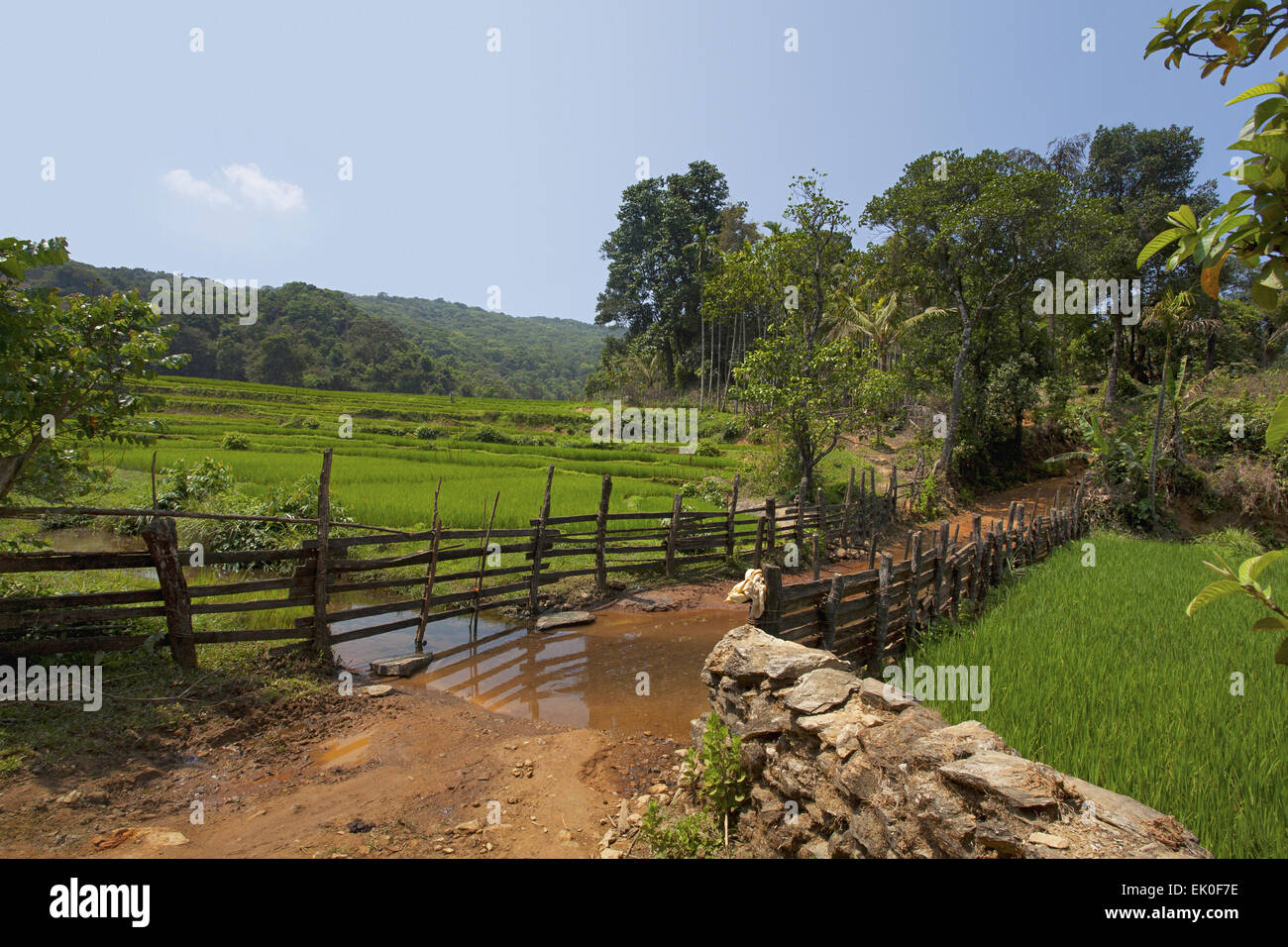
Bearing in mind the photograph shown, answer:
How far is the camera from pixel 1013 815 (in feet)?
8.12

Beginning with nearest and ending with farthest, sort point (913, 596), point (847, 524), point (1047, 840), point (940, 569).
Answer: point (1047, 840)
point (913, 596)
point (940, 569)
point (847, 524)

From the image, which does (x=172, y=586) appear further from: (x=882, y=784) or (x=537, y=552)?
(x=882, y=784)

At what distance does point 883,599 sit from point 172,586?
6.84 m

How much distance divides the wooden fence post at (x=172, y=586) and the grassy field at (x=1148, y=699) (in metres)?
6.62

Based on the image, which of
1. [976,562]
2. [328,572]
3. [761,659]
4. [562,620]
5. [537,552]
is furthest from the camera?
[537,552]

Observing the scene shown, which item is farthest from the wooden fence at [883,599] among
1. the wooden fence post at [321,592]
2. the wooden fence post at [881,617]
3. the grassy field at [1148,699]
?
the wooden fence post at [321,592]

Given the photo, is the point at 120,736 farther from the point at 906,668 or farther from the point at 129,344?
the point at 906,668

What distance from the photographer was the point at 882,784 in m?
3.12

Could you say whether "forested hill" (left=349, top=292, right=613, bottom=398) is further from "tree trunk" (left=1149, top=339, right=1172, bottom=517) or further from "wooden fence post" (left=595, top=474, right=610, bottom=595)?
"wooden fence post" (left=595, top=474, right=610, bottom=595)

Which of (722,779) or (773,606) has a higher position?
(773,606)

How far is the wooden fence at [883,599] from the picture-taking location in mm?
5655

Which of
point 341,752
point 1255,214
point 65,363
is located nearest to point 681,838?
point 341,752

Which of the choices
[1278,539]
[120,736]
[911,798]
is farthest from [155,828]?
[1278,539]

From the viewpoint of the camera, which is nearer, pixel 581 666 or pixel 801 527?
pixel 581 666
